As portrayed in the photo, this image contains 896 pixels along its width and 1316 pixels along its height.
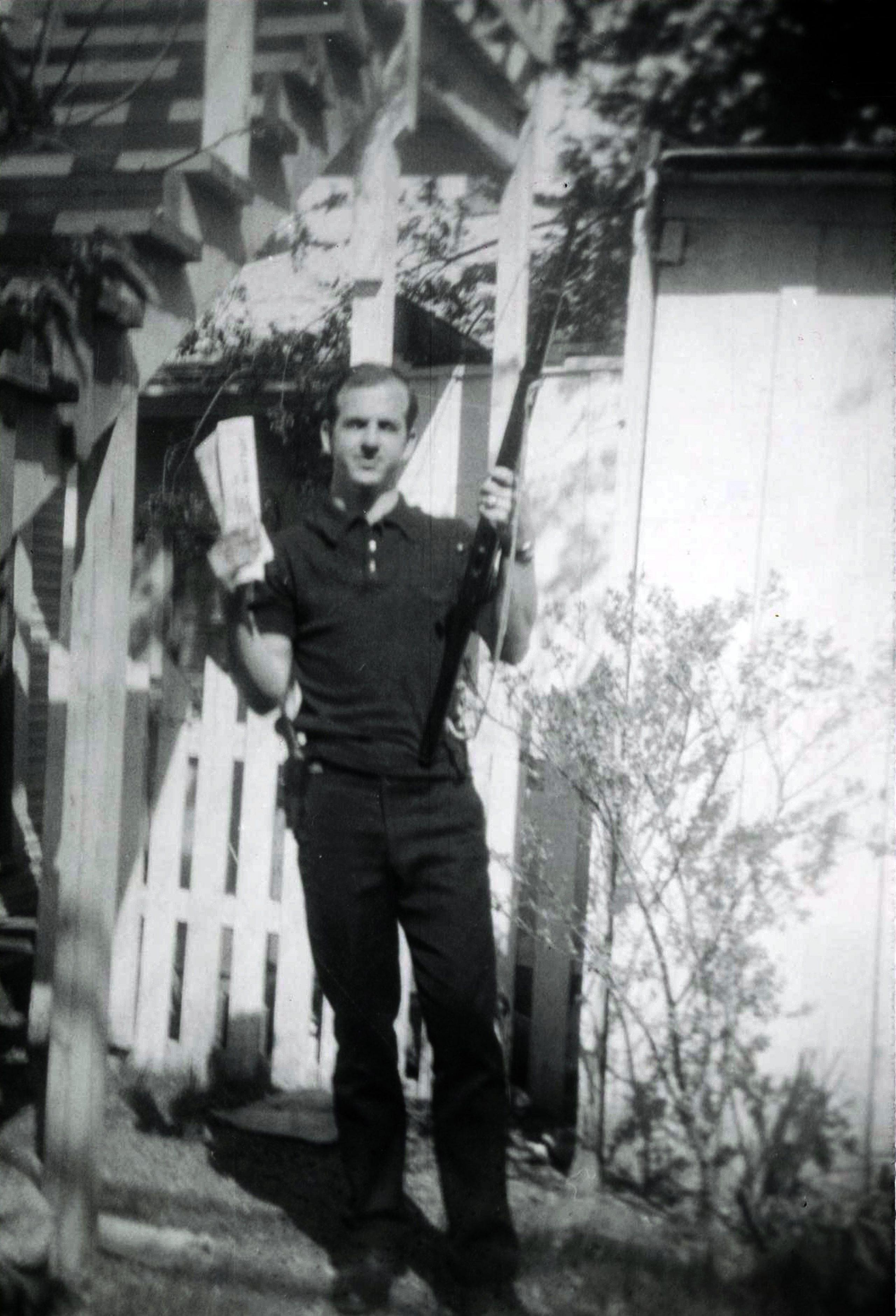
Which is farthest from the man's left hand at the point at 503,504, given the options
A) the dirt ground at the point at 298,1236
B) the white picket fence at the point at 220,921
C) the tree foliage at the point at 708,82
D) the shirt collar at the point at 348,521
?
the dirt ground at the point at 298,1236

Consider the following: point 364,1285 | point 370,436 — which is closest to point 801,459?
point 370,436

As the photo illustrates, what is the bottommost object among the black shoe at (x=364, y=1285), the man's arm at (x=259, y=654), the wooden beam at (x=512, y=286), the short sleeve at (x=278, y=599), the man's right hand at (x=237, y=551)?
the black shoe at (x=364, y=1285)

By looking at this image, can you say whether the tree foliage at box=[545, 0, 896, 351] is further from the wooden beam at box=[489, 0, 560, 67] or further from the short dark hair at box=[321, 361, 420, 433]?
the short dark hair at box=[321, 361, 420, 433]

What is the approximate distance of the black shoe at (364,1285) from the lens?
1951 millimetres

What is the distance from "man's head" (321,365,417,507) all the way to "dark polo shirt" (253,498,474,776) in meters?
0.06

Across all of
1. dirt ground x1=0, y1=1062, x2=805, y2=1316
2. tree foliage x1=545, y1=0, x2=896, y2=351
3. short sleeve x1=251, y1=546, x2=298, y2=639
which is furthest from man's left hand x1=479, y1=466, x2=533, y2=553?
dirt ground x1=0, y1=1062, x2=805, y2=1316

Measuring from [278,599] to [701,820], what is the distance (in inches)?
36.6

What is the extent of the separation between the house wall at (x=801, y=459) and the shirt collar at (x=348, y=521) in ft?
1.51

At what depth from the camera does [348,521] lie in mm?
2051

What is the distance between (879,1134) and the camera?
1.93 m

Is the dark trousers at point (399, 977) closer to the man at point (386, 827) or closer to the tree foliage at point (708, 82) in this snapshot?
the man at point (386, 827)

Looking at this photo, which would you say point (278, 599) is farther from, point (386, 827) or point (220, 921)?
point (220, 921)

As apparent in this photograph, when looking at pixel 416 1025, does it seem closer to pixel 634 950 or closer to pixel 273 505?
pixel 634 950

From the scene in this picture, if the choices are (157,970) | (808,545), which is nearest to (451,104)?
(808,545)
